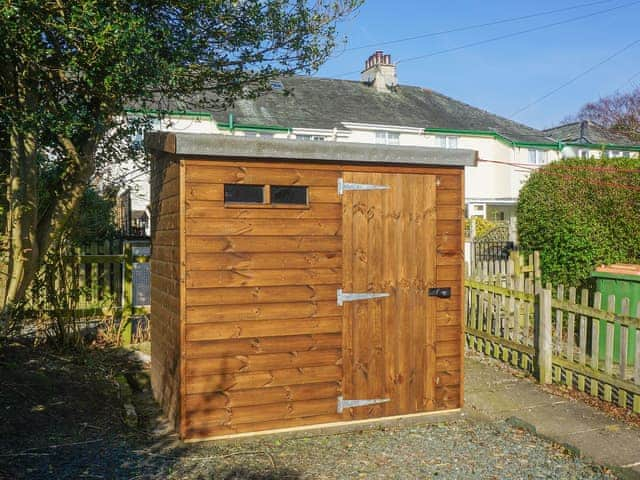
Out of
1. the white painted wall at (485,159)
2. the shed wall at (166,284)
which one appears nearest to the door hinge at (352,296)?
the shed wall at (166,284)

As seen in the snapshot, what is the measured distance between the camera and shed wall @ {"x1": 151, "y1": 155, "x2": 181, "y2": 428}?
522 centimetres

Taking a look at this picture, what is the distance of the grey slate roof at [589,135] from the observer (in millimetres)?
32750

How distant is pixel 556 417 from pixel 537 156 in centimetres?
2668

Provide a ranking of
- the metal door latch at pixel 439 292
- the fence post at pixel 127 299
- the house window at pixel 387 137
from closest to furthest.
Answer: the metal door latch at pixel 439 292 → the fence post at pixel 127 299 → the house window at pixel 387 137

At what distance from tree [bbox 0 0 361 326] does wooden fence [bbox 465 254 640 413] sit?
3953mm

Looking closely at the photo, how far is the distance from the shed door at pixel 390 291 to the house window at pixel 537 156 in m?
26.3

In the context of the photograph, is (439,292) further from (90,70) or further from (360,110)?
(360,110)

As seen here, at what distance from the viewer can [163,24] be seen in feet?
20.8

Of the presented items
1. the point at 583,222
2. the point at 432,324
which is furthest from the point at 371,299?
the point at 583,222

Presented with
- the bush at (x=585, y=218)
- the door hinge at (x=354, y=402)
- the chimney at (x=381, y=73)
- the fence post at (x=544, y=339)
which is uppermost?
the chimney at (x=381, y=73)

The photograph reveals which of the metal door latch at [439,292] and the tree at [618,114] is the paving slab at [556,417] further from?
the tree at [618,114]

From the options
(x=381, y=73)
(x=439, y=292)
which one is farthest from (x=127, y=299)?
(x=381, y=73)

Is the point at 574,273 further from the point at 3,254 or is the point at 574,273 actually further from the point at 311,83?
the point at 311,83

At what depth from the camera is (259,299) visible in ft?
17.3
